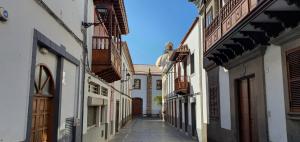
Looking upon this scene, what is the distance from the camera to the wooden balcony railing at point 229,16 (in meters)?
6.26

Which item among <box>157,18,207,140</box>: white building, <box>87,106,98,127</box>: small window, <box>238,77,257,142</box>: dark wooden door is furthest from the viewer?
<box>157,18,207,140</box>: white building

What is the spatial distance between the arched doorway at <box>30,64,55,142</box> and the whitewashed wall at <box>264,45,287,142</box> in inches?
193

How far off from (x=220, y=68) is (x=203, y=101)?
3.09 metres

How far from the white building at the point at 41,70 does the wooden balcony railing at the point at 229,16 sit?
4018 millimetres

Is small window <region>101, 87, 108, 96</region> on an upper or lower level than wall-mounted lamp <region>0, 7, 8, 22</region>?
lower

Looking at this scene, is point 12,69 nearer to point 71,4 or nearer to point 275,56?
point 71,4

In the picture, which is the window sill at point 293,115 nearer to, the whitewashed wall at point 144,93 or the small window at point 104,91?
the small window at point 104,91

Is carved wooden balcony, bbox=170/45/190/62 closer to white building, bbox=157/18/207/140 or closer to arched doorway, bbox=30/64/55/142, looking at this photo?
white building, bbox=157/18/207/140

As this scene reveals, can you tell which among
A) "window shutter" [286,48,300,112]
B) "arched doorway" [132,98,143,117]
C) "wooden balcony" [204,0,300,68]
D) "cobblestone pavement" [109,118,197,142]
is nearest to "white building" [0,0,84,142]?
"wooden balcony" [204,0,300,68]

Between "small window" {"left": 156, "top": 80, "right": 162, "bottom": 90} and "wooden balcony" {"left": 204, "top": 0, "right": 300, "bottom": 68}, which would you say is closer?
"wooden balcony" {"left": 204, "top": 0, "right": 300, "bottom": 68}

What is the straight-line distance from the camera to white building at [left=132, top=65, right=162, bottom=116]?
144ft

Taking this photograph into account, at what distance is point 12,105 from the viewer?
3936 mm

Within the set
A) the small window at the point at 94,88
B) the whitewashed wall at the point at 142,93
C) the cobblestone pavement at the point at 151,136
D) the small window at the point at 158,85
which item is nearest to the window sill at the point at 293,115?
the small window at the point at 94,88

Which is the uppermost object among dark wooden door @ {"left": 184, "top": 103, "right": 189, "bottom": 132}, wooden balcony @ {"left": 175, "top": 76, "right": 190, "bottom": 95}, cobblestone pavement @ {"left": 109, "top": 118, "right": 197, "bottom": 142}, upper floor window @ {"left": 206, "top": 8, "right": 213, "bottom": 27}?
upper floor window @ {"left": 206, "top": 8, "right": 213, "bottom": 27}
